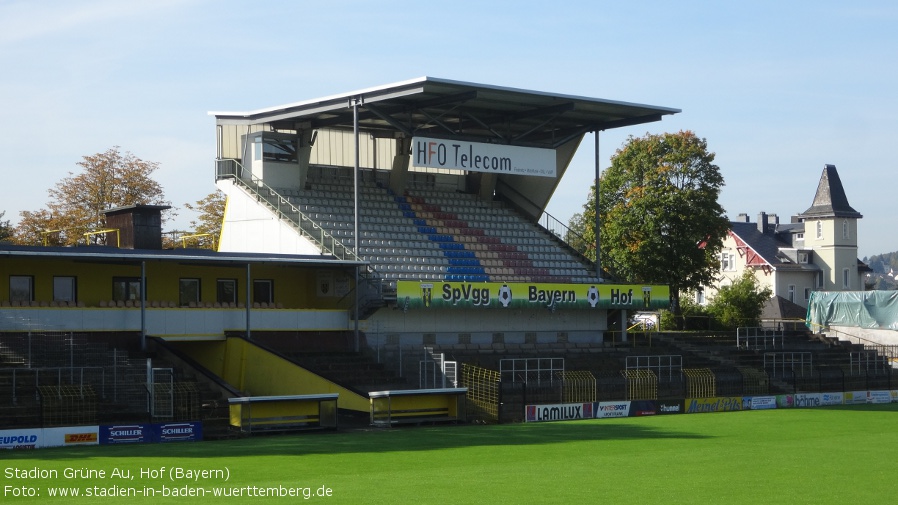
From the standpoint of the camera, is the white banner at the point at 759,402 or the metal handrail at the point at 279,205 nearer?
the white banner at the point at 759,402

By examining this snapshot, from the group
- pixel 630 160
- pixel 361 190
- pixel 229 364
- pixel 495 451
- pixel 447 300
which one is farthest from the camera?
pixel 630 160

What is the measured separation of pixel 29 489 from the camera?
16594 millimetres

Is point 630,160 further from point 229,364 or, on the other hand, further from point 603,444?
point 603,444

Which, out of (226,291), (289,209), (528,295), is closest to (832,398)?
(528,295)

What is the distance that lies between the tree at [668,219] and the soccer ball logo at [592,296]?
41.0ft

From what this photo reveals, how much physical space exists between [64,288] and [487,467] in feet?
60.0

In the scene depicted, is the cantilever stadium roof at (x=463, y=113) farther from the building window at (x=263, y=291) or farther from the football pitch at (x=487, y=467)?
the football pitch at (x=487, y=467)

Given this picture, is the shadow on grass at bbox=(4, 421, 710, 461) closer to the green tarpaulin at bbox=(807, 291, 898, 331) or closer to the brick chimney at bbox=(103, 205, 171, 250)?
the brick chimney at bbox=(103, 205, 171, 250)

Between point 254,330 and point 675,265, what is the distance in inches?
1071

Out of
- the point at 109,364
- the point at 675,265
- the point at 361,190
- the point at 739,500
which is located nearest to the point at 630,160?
the point at 675,265

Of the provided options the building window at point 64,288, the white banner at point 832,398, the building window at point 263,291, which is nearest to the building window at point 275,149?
the building window at point 263,291

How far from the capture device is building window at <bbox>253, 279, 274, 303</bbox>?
37.7m

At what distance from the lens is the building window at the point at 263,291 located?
3769 centimetres

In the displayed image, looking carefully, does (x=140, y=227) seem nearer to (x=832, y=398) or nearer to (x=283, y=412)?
(x=283, y=412)
